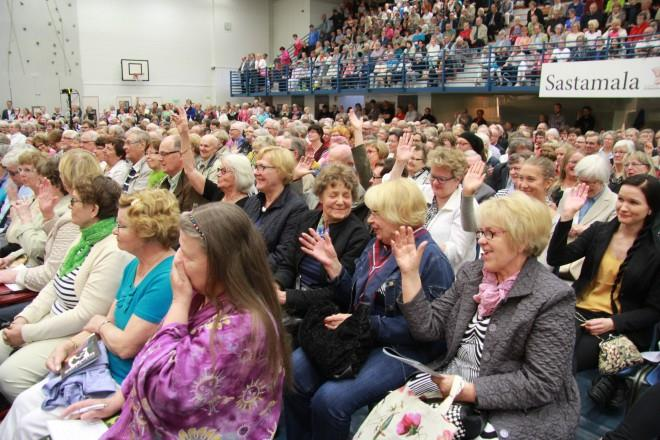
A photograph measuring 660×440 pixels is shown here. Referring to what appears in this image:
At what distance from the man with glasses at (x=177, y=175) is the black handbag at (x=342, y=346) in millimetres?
2322

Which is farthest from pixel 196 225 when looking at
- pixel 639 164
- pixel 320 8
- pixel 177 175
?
pixel 320 8

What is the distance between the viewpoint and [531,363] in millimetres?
1909

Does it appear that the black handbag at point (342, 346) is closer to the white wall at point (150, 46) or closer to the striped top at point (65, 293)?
the striped top at point (65, 293)

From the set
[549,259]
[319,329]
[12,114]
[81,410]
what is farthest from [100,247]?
[12,114]

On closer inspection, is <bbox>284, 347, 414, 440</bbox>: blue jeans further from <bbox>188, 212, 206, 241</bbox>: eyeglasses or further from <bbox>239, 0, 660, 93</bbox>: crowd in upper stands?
<bbox>239, 0, 660, 93</bbox>: crowd in upper stands

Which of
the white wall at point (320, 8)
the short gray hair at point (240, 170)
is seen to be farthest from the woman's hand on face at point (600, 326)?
the white wall at point (320, 8)

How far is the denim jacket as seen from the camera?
233 cm

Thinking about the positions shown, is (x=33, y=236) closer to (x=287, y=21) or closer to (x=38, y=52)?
(x=38, y=52)

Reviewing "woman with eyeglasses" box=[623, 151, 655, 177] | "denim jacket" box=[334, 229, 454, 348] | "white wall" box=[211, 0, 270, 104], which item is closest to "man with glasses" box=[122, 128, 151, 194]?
"denim jacket" box=[334, 229, 454, 348]

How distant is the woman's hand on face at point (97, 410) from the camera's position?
206cm

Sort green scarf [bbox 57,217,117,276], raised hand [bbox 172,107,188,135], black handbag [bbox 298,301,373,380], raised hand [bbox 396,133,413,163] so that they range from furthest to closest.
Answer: raised hand [bbox 172,107,188,135] < raised hand [bbox 396,133,413,163] < green scarf [bbox 57,217,117,276] < black handbag [bbox 298,301,373,380]

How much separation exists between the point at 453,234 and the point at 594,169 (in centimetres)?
138

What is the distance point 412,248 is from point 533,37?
13.2 metres

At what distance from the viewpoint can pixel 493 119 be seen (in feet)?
53.1
